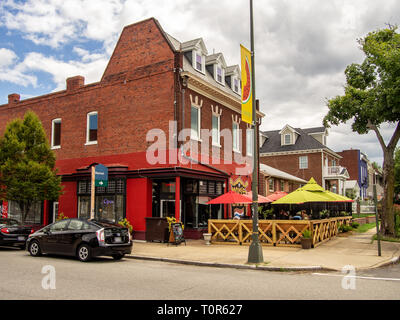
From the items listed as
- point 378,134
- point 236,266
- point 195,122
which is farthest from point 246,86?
point 378,134

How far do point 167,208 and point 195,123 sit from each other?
4.85 metres

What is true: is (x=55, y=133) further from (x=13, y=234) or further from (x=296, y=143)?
(x=296, y=143)

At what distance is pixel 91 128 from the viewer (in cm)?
2275

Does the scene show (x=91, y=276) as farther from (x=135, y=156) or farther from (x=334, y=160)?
(x=334, y=160)

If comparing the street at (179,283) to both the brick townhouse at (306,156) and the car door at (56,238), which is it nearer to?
the car door at (56,238)

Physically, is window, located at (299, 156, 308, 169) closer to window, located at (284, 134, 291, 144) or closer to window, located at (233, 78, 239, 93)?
window, located at (284, 134, 291, 144)

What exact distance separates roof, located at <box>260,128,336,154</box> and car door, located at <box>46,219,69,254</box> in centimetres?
3542

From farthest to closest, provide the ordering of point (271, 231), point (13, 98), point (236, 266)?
point (13, 98) → point (271, 231) → point (236, 266)

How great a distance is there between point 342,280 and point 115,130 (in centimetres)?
1519

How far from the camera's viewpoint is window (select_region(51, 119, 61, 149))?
2447 cm

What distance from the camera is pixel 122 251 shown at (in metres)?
12.8

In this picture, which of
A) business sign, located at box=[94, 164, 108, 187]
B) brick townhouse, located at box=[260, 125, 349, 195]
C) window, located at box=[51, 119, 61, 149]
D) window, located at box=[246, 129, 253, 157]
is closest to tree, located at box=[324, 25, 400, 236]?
window, located at box=[246, 129, 253, 157]

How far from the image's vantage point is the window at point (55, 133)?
2447 centimetres
